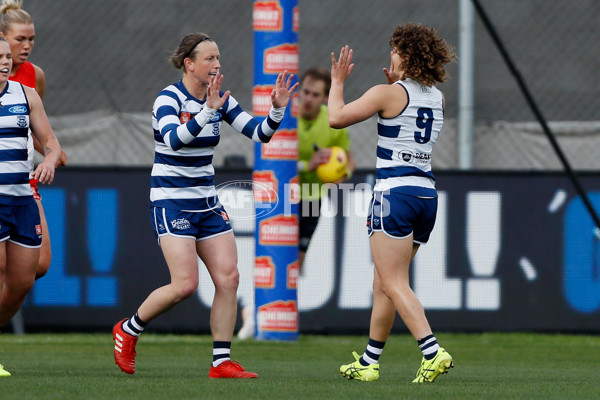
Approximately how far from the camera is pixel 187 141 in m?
5.96

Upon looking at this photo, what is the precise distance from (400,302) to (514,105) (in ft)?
17.1

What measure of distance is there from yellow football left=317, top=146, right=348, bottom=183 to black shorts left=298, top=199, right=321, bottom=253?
0.29 meters

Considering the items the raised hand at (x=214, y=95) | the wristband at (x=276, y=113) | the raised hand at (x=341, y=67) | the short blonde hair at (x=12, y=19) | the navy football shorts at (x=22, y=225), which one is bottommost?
the navy football shorts at (x=22, y=225)

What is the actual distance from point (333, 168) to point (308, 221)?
0.53m

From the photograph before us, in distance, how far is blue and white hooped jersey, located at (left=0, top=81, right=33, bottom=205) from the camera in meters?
6.18

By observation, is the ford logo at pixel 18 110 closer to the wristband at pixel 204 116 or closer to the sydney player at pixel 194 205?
the sydney player at pixel 194 205

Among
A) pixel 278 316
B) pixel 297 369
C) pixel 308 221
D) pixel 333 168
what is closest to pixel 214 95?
pixel 297 369

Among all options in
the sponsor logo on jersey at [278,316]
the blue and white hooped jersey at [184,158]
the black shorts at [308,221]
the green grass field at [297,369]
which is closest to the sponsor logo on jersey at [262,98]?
the black shorts at [308,221]

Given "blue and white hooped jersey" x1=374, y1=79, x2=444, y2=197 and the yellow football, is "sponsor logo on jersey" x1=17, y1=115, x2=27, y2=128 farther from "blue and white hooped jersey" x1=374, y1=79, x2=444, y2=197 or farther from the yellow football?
the yellow football

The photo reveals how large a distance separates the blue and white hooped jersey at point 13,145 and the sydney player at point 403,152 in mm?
1664

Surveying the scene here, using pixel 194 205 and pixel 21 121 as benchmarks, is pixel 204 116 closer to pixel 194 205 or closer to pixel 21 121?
pixel 194 205

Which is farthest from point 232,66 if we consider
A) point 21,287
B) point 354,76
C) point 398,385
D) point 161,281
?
point 398,385

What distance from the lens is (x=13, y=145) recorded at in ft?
20.4

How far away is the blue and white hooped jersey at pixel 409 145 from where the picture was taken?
6.04 m
